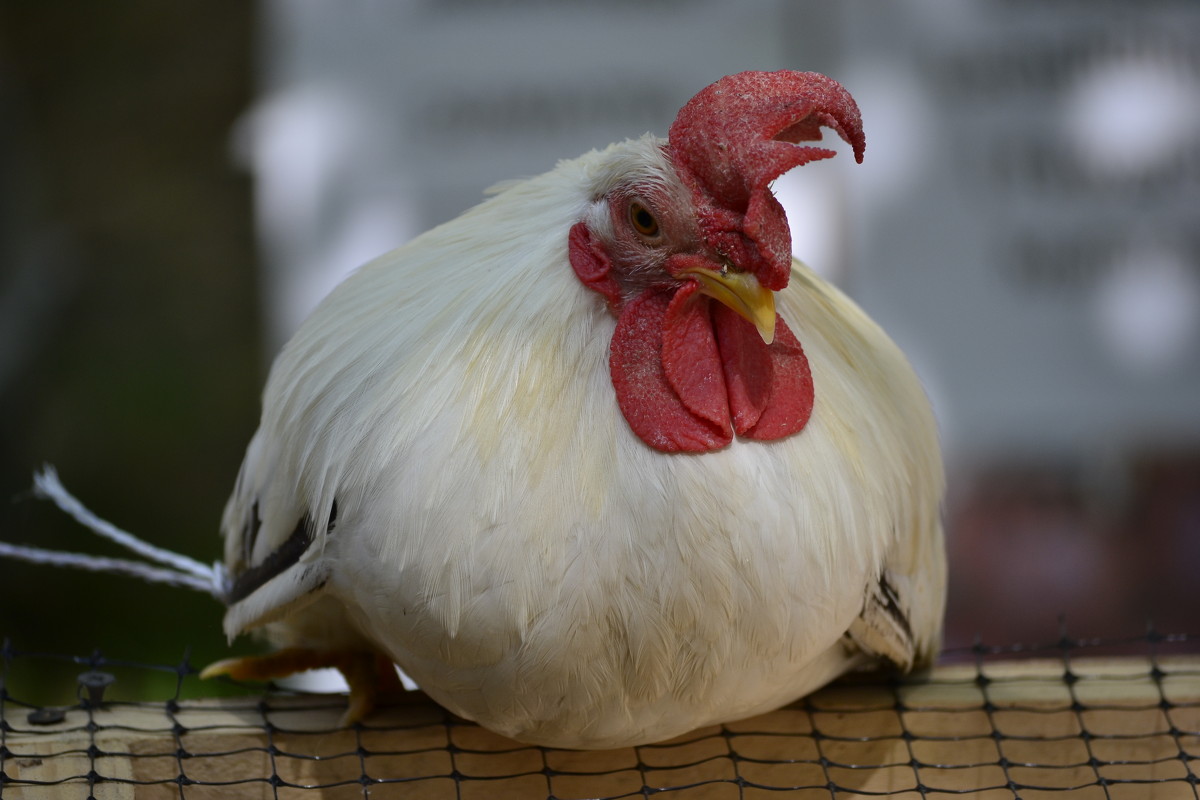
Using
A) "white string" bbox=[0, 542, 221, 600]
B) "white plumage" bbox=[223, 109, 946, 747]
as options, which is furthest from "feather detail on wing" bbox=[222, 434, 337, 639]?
"white string" bbox=[0, 542, 221, 600]

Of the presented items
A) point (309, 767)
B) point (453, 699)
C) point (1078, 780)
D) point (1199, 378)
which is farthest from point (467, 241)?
point (1199, 378)

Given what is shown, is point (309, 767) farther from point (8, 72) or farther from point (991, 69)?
point (8, 72)

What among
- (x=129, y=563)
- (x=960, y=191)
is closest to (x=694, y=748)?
(x=129, y=563)

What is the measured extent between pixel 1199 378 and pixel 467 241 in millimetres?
2590

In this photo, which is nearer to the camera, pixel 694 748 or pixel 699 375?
pixel 699 375

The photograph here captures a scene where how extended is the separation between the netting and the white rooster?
173 mm

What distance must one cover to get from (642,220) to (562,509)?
0.31 meters

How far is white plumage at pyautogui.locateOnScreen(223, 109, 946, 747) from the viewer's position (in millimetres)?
1137

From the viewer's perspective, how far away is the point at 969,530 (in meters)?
3.24

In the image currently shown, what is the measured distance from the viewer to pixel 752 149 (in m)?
1.08

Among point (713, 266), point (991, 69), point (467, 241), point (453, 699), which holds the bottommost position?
point (453, 699)

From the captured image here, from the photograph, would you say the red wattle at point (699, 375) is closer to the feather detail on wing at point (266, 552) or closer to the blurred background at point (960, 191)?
the feather detail on wing at point (266, 552)

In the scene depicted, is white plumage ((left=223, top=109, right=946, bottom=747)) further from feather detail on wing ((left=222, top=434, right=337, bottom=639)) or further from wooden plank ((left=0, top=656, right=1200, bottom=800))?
Answer: wooden plank ((left=0, top=656, right=1200, bottom=800))

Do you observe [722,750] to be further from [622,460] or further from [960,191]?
[960,191]
